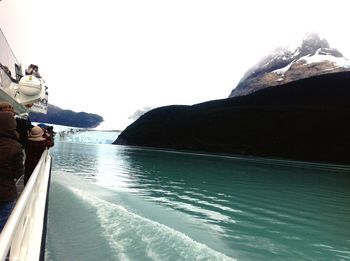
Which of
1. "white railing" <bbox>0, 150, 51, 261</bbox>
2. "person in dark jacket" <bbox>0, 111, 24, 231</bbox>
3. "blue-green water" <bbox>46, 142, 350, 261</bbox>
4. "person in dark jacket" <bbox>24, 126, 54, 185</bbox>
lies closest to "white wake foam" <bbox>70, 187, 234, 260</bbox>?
"blue-green water" <bbox>46, 142, 350, 261</bbox>

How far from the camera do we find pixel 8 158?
627 centimetres

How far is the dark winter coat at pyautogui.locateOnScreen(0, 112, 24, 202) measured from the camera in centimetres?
621

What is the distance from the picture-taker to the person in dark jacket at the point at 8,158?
Result: 621 cm

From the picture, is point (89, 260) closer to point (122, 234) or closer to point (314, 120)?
point (122, 234)

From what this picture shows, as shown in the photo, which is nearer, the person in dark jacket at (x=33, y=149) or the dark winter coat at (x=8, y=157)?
the dark winter coat at (x=8, y=157)

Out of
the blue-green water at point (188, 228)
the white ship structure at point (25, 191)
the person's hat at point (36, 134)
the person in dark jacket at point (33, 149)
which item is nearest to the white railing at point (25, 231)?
the white ship structure at point (25, 191)

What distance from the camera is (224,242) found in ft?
47.5

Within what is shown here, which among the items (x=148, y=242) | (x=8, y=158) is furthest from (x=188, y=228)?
(x=8, y=158)

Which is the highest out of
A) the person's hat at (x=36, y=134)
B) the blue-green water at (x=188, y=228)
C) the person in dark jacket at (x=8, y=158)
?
the person's hat at (x=36, y=134)

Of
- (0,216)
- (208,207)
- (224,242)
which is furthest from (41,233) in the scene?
(208,207)

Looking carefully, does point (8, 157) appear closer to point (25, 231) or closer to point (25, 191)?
point (25, 231)

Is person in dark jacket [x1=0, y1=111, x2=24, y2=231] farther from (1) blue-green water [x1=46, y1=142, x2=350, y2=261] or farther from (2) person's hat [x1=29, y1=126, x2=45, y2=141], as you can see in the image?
(2) person's hat [x1=29, y1=126, x2=45, y2=141]

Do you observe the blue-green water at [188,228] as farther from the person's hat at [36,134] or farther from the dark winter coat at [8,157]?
the dark winter coat at [8,157]

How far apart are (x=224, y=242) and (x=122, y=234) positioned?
4.16 m
